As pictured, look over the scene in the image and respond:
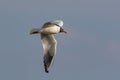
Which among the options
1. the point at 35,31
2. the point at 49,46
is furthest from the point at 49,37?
the point at 35,31

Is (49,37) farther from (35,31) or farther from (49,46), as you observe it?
(35,31)

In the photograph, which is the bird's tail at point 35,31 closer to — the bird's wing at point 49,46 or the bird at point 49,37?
the bird at point 49,37

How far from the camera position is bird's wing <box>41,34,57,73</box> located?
20281mm

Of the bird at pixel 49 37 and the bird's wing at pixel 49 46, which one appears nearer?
the bird at pixel 49 37

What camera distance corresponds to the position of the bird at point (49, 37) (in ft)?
64.7

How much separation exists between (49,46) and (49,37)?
0.38m

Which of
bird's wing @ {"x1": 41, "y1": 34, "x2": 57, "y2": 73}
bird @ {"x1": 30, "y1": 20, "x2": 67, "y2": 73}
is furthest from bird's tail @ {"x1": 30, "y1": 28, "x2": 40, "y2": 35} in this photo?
bird's wing @ {"x1": 41, "y1": 34, "x2": 57, "y2": 73}

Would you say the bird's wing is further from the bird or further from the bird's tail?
the bird's tail

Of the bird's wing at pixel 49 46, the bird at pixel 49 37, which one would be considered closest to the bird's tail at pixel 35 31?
the bird at pixel 49 37

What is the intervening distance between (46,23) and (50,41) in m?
1.29

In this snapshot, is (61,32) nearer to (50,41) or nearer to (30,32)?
(50,41)

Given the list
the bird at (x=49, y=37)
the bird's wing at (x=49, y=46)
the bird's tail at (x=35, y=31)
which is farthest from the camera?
the bird's wing at (x=49, y=46)

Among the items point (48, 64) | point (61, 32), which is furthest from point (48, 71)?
point (61, 32)

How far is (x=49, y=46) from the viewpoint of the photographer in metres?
20.9
